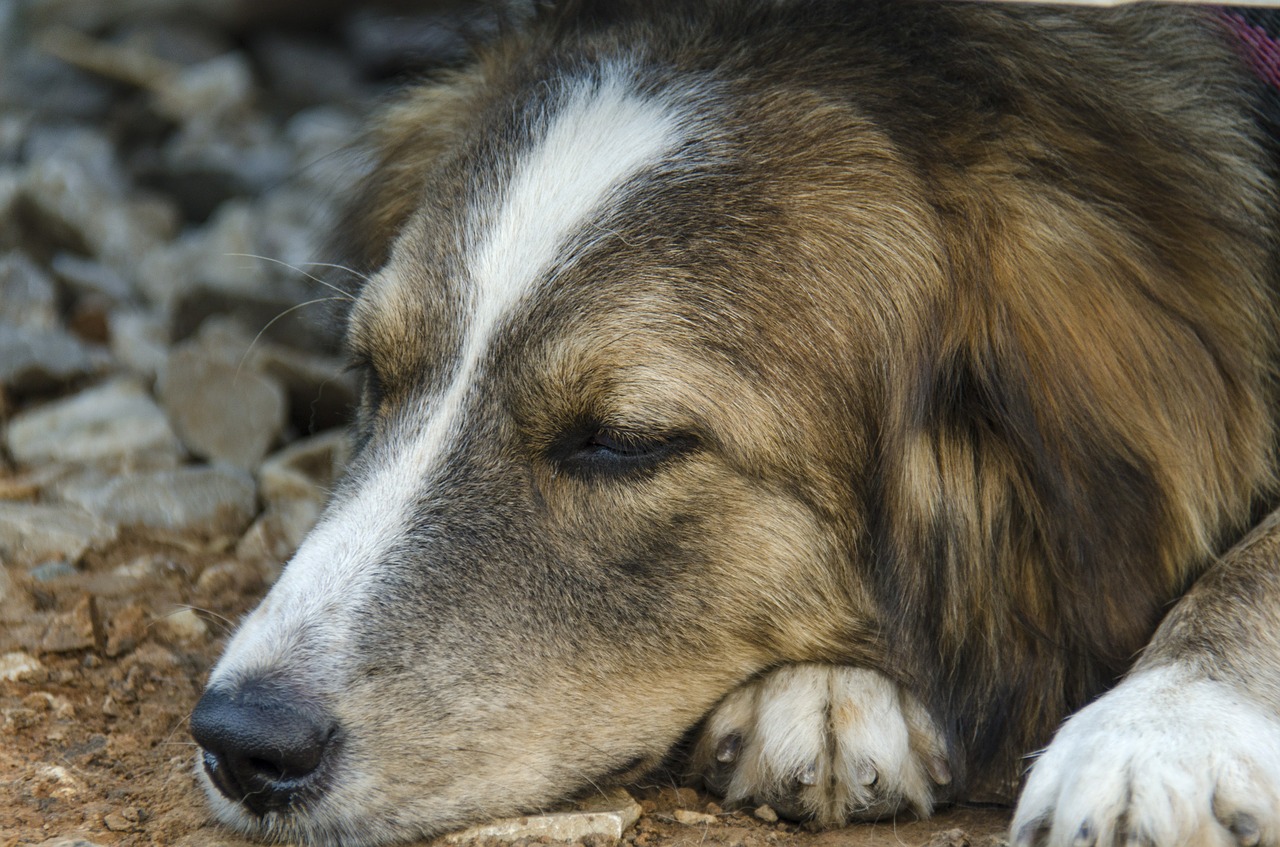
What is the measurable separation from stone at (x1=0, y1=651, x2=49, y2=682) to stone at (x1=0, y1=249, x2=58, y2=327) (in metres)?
2.33

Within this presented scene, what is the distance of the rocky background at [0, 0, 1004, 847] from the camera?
2.97m

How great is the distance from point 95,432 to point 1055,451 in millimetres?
3072

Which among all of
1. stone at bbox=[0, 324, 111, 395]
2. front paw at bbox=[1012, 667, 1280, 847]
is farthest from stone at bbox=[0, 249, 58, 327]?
front paw at bbox=[1012, 667, 1280, 847]

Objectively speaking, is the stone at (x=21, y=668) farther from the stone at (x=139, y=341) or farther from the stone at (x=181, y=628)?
the stone at (x=139, y=341)

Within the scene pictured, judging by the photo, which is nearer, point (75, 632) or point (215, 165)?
point (75, 632)

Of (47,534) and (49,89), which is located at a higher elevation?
(49,89)

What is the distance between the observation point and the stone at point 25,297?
211 inches

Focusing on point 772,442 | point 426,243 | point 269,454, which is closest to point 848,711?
point 772,442

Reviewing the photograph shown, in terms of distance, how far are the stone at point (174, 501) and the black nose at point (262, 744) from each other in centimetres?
161

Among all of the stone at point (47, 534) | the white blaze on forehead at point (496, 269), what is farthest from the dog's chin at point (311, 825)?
the stone at point (47, 534)

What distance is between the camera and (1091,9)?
343 cm

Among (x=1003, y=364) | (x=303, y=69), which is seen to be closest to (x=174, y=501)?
(x=1003, y=364)

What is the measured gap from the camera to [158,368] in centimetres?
506

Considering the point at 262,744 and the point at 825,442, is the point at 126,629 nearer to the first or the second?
the point at 262,744
